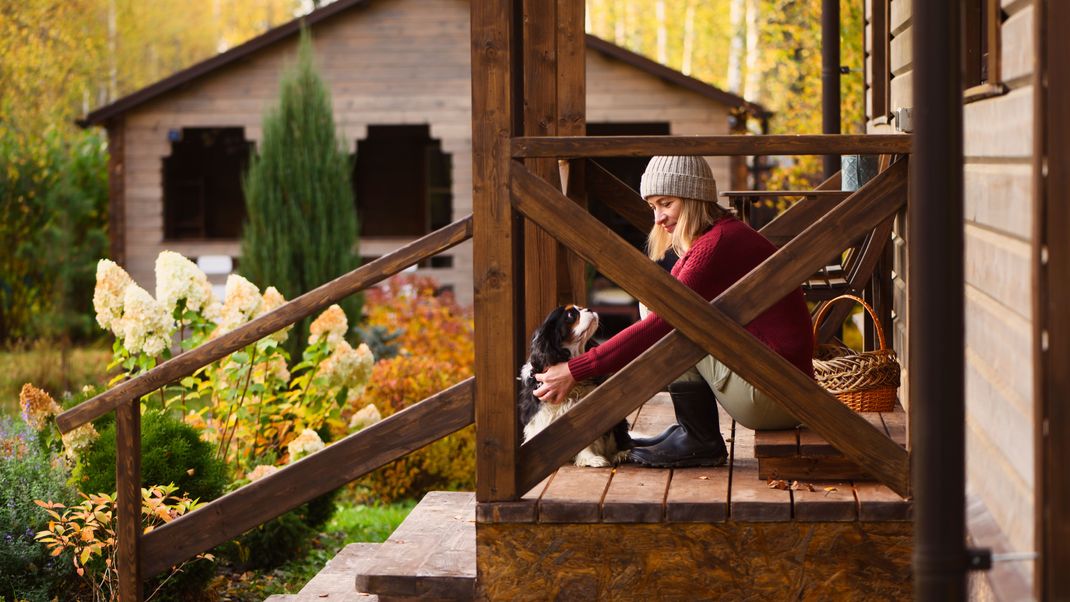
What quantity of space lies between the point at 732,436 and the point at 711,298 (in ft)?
2.98

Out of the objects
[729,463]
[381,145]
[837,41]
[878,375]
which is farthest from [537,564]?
[381,145]

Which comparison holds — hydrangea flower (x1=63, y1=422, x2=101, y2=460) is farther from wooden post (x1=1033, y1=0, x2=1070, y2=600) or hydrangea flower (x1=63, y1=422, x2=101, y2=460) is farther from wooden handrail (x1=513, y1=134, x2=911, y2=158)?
wooden post (x1=1033, y1=0, x2=1070, y2=600)

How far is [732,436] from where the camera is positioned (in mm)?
5227

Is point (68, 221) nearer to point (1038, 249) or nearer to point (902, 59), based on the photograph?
point (902, 59)

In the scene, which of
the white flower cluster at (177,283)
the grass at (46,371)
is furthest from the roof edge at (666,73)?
the white flower cluster at (177,283)

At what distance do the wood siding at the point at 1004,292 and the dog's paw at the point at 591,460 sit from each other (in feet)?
4.12

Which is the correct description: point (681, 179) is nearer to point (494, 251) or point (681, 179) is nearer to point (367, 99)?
point (494, 251)

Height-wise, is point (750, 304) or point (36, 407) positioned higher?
point (750, 304)

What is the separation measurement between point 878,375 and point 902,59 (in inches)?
70.4

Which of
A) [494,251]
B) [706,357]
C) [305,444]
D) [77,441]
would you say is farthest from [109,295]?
[706,357]

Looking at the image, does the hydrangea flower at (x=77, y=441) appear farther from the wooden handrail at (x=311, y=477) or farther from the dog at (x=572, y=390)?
the dog at (x=572, y=390)

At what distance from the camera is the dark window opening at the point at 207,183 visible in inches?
834

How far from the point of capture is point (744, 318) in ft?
13.4

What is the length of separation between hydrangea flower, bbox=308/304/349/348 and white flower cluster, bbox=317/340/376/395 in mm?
52
